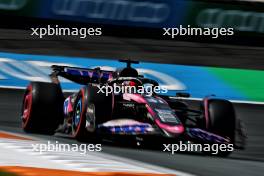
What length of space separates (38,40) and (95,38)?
176 centimetres

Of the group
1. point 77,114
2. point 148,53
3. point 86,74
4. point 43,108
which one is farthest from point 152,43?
point 77,114

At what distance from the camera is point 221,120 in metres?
11.1

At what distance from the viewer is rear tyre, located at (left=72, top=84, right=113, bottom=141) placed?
10.7 meters

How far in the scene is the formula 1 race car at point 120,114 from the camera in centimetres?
1048

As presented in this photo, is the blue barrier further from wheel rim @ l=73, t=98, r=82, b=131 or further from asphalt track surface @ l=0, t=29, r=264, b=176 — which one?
wheel rim @ l=73, t=98, r=82, b=131

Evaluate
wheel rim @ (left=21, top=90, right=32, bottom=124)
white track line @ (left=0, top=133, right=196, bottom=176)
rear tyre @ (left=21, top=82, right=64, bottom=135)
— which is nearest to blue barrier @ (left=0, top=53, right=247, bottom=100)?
wheel rim @ (left=21, top=90, right=32, bottom=124)

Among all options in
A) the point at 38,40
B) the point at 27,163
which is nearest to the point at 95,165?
the point at 27,163

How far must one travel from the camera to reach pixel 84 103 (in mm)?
10672

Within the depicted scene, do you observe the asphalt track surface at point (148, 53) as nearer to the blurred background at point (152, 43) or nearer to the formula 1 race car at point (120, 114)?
the blurred background at point (152, 43)

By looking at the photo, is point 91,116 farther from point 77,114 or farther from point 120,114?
point 120,114

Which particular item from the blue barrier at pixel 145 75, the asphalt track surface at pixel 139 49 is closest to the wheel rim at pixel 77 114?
the blue barrier at pixel 145 75

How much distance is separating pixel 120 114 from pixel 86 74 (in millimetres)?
1170

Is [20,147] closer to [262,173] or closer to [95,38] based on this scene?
[262,173]

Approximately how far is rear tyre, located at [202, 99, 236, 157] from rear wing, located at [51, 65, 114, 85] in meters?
1.57
